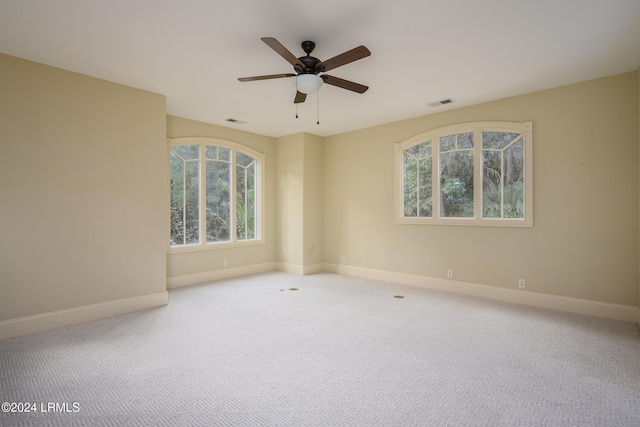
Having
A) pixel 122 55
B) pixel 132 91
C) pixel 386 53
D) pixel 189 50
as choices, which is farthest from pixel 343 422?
pixel 132 91

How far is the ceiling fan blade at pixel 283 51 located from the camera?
2.29 meters

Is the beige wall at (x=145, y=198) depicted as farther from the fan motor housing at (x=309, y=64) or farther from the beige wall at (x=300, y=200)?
the fan motor housing at (x=309, y=64)

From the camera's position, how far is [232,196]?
5914 mm

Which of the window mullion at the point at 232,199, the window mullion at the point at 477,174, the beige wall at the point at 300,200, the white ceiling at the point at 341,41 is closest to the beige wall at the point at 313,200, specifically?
the beige wall at the point at 300,200

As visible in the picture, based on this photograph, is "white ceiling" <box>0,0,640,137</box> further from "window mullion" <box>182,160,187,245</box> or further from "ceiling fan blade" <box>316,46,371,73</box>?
"window mullion" <box>182,160,187,245</box>

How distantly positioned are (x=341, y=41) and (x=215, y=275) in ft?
14.1

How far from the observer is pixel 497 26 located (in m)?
2.63

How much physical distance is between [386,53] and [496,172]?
251cm

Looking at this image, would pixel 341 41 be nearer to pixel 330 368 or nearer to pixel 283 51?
pixel 283 51

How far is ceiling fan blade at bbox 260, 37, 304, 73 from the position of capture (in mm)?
2293

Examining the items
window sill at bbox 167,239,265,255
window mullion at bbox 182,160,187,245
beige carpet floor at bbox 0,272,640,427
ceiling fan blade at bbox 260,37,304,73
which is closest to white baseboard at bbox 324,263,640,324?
beige carpet floor at bbox 0,272,640,427

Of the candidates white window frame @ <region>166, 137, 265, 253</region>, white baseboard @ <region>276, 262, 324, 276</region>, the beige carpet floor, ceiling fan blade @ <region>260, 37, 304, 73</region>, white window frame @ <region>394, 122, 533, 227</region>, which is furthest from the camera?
white baseboard @ <region>276, 262, 324, 276</region>

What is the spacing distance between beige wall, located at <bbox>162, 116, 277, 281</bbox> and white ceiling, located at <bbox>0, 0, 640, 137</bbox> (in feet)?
3.71

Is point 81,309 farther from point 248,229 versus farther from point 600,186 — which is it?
point 600,186
